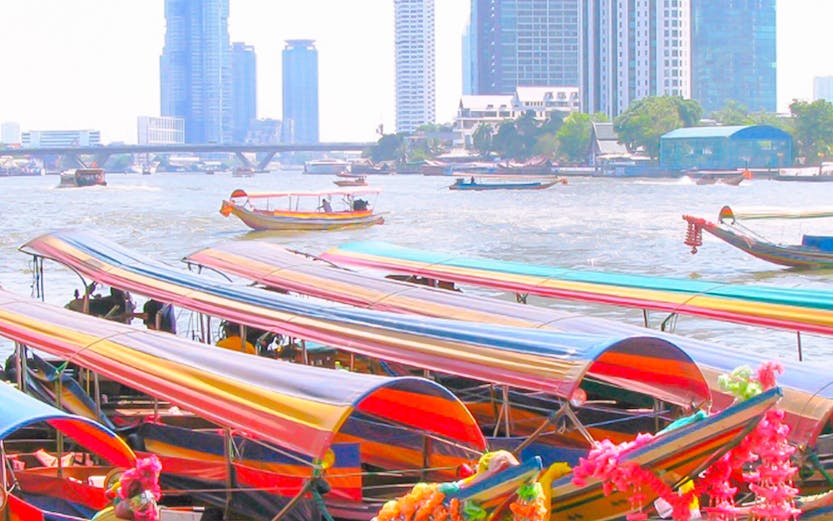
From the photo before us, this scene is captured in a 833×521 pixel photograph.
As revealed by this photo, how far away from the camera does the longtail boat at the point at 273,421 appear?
24.3 ft

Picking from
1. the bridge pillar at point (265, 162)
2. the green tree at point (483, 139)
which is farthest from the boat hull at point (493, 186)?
the bridge pillar at point (265, 162)

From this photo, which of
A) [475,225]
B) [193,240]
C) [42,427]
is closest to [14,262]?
[193,240]

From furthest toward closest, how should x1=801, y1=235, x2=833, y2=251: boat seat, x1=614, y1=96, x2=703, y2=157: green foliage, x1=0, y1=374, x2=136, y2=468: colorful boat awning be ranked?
x1=614, y1=96, x2=703, y2=157: green foliage
x1=801, y1=235, x2=833, y2=251: boat seat
x1=0, y1=374, x2=136, y2=468: colorful boat awning

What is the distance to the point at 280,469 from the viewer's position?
27.7 feet

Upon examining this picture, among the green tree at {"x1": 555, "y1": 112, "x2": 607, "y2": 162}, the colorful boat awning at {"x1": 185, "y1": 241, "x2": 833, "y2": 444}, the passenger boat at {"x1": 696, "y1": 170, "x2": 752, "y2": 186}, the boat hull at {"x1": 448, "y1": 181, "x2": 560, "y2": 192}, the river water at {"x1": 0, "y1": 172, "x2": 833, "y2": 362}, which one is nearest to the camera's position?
the colorful boat awning at {"x1": 185, "y1": 241, "x2": 833, "y2": 444}

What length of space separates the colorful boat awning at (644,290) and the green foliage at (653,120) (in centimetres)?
8667

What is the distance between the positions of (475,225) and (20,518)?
35.8 meters

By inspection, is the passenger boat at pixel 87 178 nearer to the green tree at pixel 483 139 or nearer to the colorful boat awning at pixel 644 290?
the green tree at pixel 483 139

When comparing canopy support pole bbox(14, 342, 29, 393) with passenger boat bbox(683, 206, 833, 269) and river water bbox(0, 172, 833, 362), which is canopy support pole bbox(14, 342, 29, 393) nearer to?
river water bbox(0, 172, 833, 362)

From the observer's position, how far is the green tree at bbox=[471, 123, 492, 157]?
11881cm

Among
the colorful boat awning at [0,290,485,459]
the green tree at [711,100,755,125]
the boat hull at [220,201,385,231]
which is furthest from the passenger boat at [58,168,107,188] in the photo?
the colorful boat awning at [0,290,485,459]

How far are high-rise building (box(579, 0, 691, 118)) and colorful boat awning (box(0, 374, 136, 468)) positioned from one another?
402 feet

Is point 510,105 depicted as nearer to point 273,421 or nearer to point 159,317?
point 159,317

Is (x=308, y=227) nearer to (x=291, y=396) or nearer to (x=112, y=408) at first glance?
(x=112, y=408)
